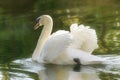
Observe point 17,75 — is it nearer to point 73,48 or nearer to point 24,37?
point 73,48

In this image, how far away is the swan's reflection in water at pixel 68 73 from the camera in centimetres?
1088

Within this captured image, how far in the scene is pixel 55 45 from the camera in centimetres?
1209

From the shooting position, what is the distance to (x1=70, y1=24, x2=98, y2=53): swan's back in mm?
12188

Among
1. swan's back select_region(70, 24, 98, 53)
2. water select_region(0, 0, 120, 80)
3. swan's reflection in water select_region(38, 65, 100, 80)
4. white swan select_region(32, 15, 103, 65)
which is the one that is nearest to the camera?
swan's reflection in water select_region(38, 65, 100, 80)

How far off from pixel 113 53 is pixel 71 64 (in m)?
1.22

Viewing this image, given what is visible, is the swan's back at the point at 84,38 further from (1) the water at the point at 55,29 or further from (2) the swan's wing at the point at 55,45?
(1) the water at the point at 55,29

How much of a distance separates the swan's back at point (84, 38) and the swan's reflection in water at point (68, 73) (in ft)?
1.95

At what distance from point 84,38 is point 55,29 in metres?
6.54

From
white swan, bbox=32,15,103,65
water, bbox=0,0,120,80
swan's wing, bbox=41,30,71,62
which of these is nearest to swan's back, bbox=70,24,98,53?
white swan, bbox=32,15,103,65

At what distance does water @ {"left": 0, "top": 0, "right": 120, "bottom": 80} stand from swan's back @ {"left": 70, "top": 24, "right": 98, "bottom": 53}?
1.64 feet

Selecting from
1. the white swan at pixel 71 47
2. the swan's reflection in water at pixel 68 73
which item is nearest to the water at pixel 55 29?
the swan's reflection in water at pixel 68 73

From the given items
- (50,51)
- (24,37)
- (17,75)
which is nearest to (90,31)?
(50,51)

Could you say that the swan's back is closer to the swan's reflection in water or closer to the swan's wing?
the swan's wing

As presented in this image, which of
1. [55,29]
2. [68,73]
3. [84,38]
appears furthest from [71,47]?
[55,29]
